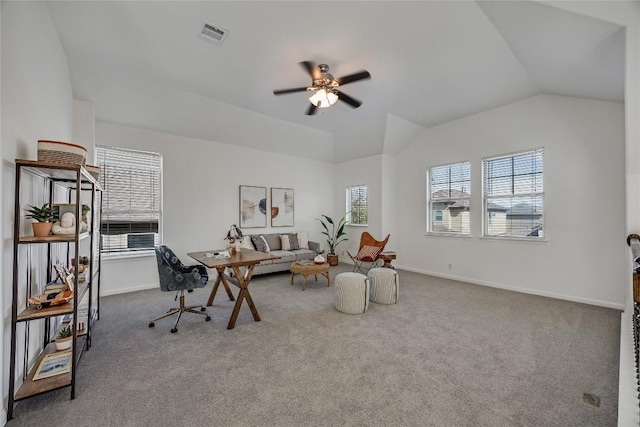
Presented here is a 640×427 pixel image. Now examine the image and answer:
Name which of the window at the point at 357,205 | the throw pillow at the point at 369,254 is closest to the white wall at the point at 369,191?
the window at the point at 357,205

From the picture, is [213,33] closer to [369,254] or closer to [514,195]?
[369,254]

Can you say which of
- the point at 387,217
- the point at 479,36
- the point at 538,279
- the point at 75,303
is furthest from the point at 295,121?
the point at 538,279

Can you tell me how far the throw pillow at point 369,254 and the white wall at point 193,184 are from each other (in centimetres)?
228

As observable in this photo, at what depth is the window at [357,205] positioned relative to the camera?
276 inches

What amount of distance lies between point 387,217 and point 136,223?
5217mm

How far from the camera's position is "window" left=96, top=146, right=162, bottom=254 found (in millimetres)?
4582

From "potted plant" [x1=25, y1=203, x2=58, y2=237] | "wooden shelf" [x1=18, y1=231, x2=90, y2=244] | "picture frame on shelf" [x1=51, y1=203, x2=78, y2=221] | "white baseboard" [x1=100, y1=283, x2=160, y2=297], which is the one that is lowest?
"white baseboard" [x1=100, y1=283, x2=160, y2=297]

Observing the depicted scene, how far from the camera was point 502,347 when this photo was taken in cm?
266

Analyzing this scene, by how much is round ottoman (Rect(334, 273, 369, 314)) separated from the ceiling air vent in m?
3.31

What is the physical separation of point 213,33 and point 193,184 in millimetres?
3022

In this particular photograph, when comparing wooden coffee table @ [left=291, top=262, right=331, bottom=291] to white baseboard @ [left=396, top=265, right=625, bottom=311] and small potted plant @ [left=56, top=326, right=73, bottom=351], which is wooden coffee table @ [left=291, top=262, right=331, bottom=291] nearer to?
white baseboard @ [left=396, top=265, right=625, bottom=311]

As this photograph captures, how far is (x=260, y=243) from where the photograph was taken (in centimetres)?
582

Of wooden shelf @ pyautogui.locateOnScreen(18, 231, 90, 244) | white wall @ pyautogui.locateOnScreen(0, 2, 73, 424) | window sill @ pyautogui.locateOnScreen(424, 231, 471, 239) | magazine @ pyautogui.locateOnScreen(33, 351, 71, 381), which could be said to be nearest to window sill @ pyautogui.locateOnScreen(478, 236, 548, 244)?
window sill @ pyautogui.locateOnScreen(424, 231, 471, 239)

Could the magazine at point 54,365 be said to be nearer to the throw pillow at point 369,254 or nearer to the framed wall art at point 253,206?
the framed wall art at point 253,206
